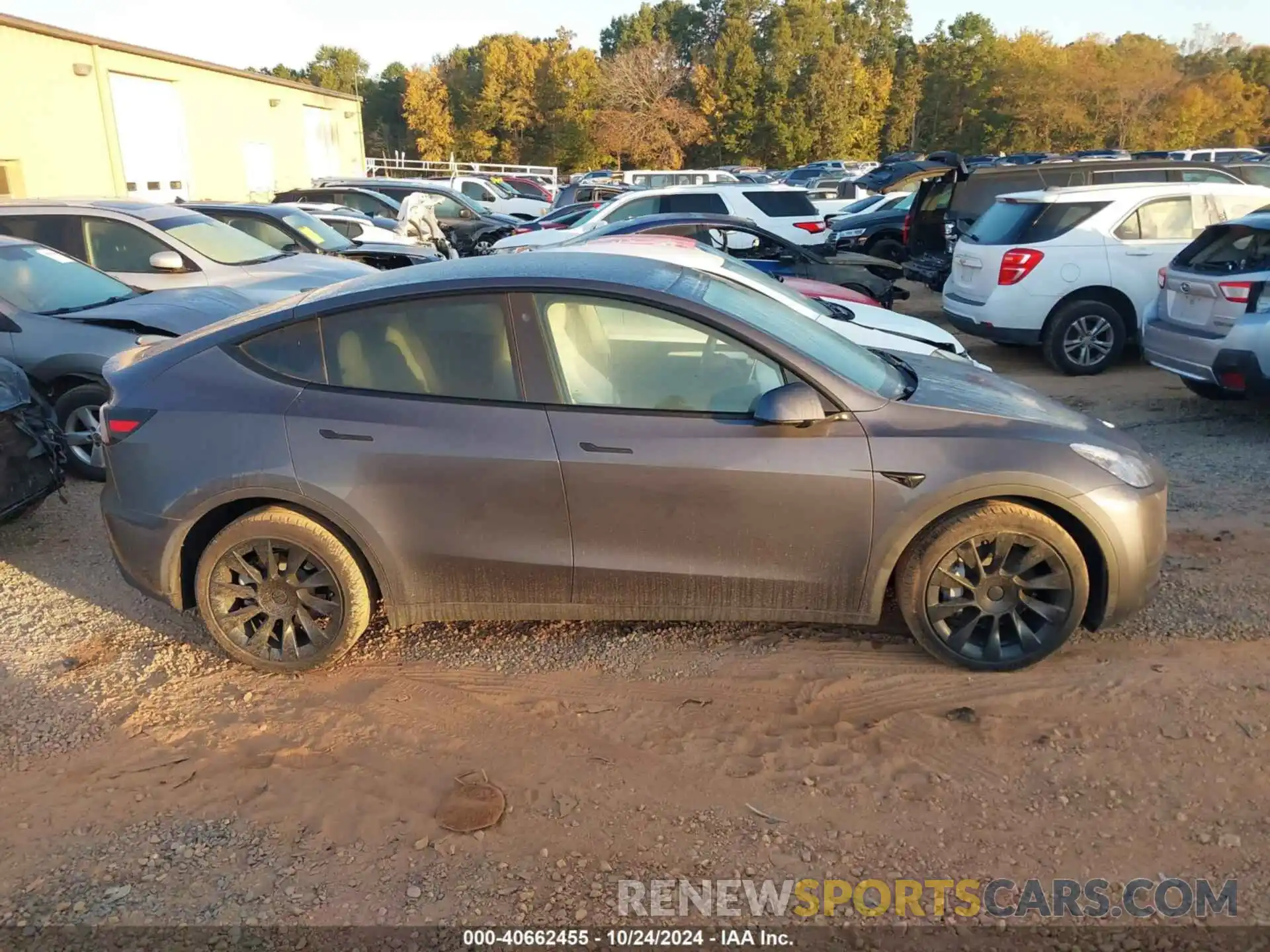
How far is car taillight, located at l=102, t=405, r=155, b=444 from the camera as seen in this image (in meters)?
3.86

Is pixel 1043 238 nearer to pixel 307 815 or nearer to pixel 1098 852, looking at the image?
pixel 1098 852

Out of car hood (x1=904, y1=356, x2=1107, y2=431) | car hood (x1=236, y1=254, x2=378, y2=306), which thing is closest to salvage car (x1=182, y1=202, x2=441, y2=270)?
car hood (x1=236, y1=254, x2=378, y2=306)

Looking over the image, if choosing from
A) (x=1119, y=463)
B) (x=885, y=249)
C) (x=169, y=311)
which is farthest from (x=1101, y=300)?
(x=169, y=311)

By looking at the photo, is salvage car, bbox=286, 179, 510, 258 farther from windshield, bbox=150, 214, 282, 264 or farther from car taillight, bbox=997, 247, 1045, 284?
car taillight, bbox=997, 247, 1045, 284

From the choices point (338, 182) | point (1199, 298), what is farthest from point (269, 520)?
point (338, 182)

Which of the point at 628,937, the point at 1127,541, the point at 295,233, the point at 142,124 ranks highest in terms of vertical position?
the point at 142,124

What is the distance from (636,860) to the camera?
2.88 meters

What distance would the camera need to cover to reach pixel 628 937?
2609 mm

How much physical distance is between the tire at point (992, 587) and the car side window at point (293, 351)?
2.41 m

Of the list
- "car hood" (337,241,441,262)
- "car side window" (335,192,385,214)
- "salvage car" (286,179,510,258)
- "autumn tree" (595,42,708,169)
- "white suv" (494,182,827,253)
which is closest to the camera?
"car hood" (337,241,441,262)

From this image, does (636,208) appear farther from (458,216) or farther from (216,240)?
(458,216)

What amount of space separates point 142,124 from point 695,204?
1650 centimetres

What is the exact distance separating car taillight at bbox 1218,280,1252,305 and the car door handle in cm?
601

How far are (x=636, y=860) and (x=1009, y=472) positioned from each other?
6.22 ft
